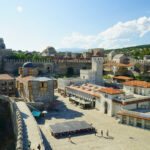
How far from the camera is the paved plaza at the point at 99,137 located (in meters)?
21.9

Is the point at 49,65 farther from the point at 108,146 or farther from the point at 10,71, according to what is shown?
the point at 108,146

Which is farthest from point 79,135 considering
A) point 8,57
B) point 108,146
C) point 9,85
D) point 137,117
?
point 8,57

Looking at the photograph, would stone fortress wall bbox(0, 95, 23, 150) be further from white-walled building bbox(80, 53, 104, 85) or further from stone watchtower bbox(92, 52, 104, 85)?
stone watchtower bbox(92, 52, 104, 85)

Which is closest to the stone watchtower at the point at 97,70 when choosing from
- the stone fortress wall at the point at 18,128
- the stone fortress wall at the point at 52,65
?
the stone fortress wall at the point at 52,65

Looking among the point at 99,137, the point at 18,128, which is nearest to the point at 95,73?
the point at 99,137

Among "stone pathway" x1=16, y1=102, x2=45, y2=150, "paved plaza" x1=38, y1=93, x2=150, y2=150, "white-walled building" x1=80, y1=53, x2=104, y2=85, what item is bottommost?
"paved plaza" x1=38, y1=93, x2=150, y2=150

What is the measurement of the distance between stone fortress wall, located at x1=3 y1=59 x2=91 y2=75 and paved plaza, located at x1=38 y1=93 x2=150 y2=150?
39262 millimetres

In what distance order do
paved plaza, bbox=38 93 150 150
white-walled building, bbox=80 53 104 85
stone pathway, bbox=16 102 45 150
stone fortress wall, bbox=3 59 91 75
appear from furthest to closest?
stone fortress wall, bbox=3 59 91 75, white-walled building, bbox=80 53 104 85, paved plaza, bbox=38 93 150 150, stone pathway, bbox=16 102 45 150

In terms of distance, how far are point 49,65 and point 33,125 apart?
1933 inches

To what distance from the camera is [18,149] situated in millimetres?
16031

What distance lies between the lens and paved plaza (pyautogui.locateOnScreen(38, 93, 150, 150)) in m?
21.9

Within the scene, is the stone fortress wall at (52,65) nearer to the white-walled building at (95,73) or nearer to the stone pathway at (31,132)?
the white-walled building at (95,73)

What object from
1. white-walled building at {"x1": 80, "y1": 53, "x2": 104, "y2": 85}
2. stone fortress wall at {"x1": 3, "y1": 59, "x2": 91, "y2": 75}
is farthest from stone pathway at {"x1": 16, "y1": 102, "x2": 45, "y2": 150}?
stone fortress wall at {"x1": 3, "y1": 59, "x2": 91, "y2": 75}

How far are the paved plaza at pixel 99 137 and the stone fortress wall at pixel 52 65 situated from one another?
1546 inches
